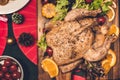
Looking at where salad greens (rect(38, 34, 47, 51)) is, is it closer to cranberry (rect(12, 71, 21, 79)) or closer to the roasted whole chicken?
the roasted whole chicken

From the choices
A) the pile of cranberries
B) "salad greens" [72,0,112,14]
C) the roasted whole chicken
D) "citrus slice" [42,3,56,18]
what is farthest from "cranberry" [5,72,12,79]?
"salad greens" [72,0,112,14]

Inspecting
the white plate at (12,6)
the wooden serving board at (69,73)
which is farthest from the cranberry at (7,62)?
the white plate at (12,6)

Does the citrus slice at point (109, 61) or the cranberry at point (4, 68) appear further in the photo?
the citrus slice at point (109, 61)

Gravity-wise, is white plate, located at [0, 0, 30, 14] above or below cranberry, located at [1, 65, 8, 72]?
above

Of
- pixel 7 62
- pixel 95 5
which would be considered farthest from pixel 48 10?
pixel 7 62

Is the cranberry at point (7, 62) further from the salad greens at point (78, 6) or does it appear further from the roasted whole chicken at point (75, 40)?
the salad greens at point (78, 6)
